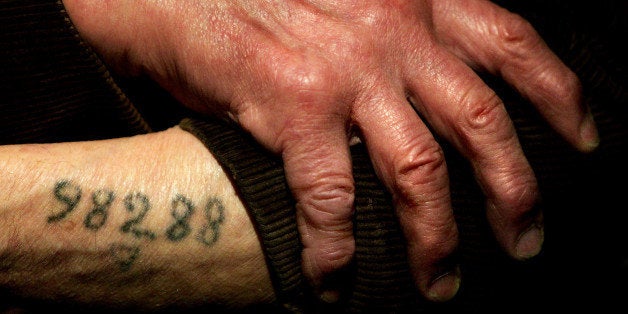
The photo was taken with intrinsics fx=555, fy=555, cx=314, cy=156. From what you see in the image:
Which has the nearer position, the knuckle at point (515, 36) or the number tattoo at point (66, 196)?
the number tattoo at point (66, 196)

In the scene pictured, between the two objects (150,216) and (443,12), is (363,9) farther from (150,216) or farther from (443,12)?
(150,216)

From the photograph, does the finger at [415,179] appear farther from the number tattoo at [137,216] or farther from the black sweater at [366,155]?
the number tattoo at [137,216]

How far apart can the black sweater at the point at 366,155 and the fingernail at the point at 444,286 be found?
0.02m

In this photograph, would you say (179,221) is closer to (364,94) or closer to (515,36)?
Result: (364,94)

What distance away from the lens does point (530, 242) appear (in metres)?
0.92

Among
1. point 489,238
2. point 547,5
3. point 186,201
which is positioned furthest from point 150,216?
point 547,5

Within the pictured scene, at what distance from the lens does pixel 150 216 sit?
0.87 metres

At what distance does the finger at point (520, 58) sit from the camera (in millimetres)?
943

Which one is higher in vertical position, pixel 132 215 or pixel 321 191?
pixel 132 215

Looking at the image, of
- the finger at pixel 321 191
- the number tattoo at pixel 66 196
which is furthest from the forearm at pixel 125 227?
the finger at pixel 321 191

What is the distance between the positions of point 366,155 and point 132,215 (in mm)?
379

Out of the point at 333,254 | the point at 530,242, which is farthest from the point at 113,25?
the point at 530,242

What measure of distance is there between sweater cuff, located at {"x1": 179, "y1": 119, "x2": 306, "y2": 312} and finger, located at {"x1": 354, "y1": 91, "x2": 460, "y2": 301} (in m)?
0.16

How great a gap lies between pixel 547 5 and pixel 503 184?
383 millimetres
